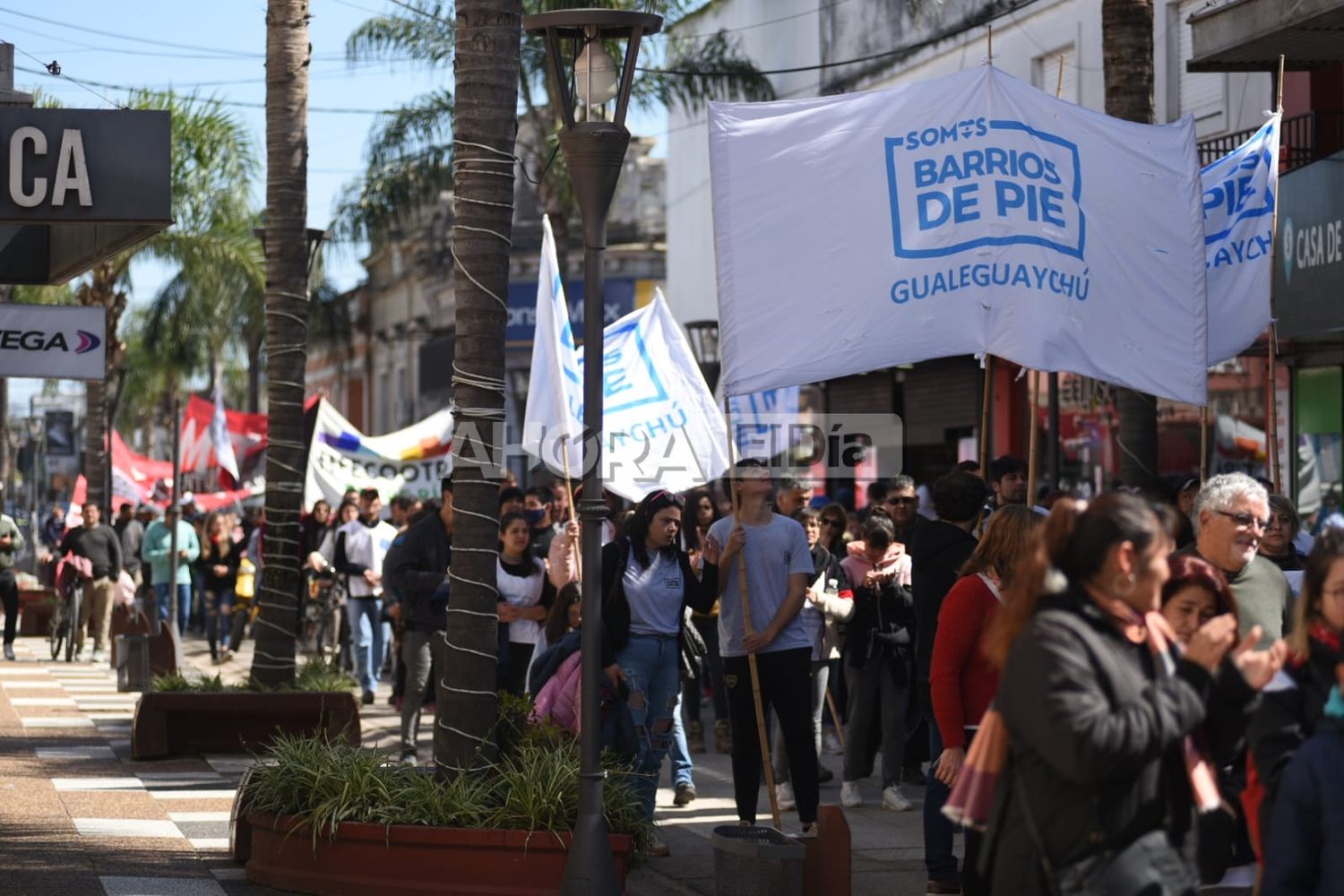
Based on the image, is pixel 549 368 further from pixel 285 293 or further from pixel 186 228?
pixel 186 228

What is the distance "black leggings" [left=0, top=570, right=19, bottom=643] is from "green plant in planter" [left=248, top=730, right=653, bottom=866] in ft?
46.6

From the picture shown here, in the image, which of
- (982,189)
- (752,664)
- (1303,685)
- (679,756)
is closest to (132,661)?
(679,756)

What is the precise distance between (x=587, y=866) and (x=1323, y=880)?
3.84 m

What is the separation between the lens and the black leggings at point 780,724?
9.74m

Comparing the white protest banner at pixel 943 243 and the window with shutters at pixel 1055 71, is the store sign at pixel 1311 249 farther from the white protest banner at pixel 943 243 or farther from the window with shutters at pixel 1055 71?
the window with shutters at pixel 1055 71

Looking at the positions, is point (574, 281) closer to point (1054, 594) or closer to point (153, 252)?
point (153, 252)

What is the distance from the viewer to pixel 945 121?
8.94 metres

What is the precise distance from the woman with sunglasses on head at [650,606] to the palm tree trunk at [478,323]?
79 centimetres

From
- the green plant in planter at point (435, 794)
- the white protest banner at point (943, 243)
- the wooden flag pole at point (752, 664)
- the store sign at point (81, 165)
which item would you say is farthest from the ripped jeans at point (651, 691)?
the store sign at point (81, 165)

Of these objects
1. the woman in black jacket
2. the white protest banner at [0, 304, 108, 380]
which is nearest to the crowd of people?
the woman in black jacket

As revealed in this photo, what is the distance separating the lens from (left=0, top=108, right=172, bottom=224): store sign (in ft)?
31.9

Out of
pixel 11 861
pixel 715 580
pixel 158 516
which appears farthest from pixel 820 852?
pixel 158 516

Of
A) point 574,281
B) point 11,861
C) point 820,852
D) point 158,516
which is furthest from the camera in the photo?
point 574,281

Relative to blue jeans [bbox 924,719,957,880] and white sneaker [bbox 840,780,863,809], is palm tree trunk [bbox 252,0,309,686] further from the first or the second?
blue jeans [bbox 924,719,957,880]
